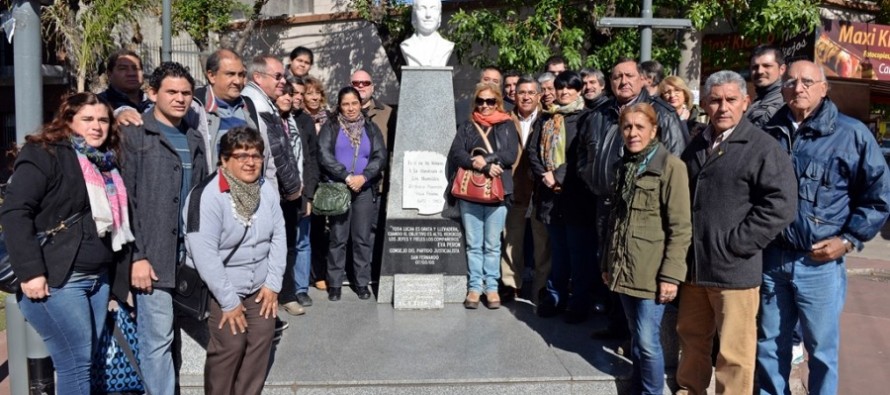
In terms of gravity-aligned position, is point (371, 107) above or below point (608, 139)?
above

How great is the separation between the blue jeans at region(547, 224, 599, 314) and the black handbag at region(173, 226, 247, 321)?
2.59 m

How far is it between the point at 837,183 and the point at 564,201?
6.67 ft

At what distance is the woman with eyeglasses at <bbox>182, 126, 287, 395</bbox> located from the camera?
3633mm

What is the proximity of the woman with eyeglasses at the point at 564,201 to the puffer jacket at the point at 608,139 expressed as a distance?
0.31 m

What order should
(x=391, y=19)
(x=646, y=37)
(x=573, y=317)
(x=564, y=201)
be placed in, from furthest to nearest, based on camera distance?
(x=391, y=19)
(x=646, y=37)
(x=573, y=317)
(x=564, y=201)

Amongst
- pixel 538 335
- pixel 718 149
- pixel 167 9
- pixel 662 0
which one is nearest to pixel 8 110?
pixel 167 9

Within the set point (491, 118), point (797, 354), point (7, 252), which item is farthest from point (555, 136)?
point (7, 252)

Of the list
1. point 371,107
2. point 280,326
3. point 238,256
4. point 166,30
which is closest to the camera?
point 238,256

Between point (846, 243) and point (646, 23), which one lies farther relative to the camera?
point (646, 23)

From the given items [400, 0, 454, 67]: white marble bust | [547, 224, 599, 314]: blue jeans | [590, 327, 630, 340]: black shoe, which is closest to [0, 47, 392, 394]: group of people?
[400, 0, 454, 67]: white marble bust

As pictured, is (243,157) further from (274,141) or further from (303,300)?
(303,300)

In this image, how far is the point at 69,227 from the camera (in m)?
3.36

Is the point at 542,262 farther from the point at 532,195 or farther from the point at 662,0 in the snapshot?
the point at 662,0

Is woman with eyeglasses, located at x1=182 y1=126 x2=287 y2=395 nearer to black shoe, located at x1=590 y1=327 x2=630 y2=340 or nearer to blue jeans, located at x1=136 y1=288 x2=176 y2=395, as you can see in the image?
blue jeans, located at x1=136 y1=288 x2=176 y2=395
